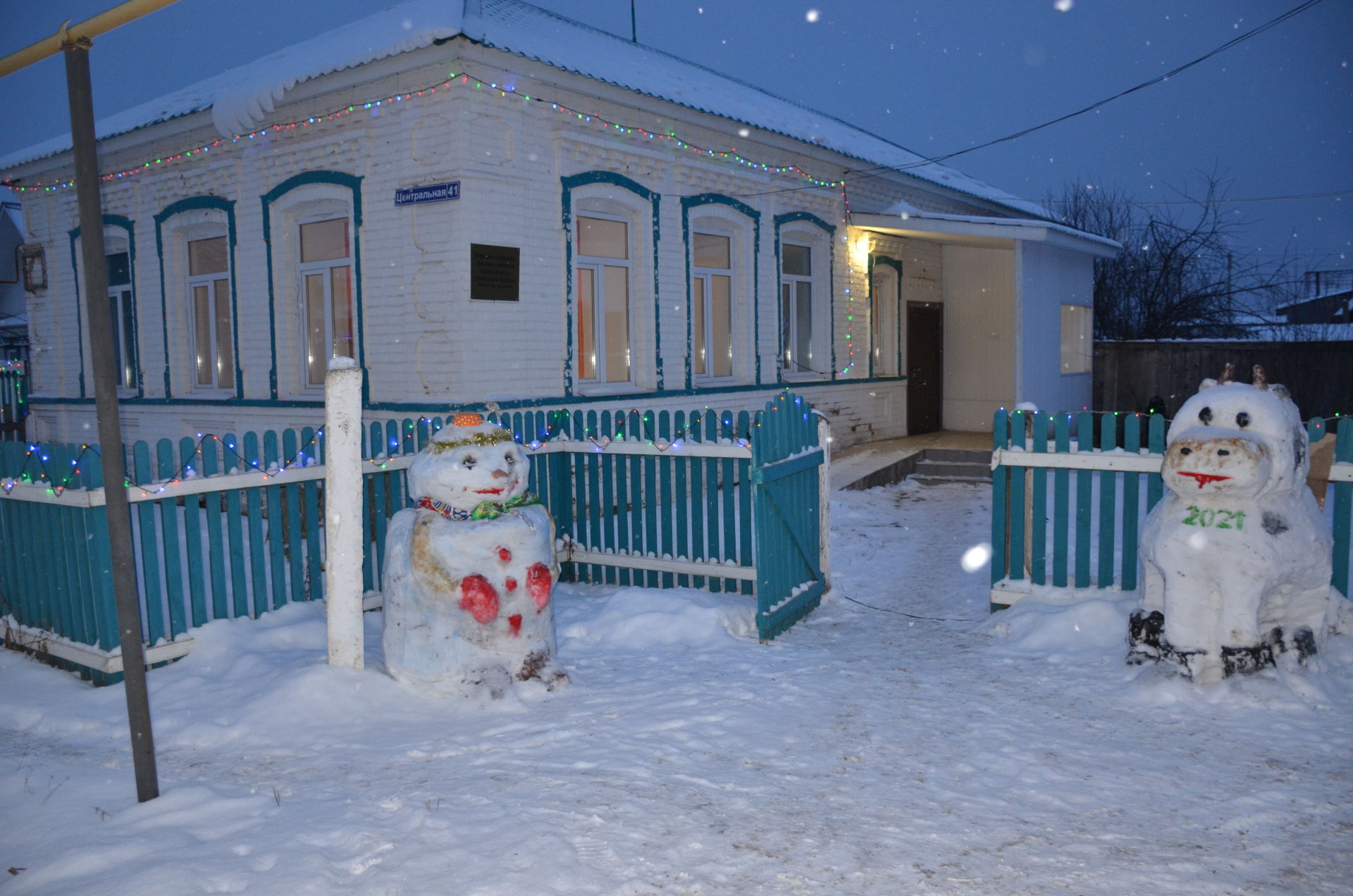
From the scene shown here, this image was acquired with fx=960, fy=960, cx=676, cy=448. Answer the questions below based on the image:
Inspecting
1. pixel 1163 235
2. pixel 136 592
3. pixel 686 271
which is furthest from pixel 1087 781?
pixel 1163 235

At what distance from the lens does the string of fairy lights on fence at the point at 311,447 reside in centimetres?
550

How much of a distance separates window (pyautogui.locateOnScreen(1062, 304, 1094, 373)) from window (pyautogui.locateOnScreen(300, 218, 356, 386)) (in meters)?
11.8

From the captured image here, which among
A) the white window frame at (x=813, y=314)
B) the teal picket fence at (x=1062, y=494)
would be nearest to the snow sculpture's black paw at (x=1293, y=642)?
the teal picket fence at (x=1062, y=494)

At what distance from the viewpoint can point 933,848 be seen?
357 centimetres

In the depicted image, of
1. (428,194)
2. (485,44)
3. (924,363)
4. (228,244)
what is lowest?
(924,363)

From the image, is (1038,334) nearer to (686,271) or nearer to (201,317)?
(686,271)

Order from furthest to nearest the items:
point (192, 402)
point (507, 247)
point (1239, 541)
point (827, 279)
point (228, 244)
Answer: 1. point (827, 279)
2. point (192, 402)
3. point (228, 244)
4. point (507, 247)
5. point (1239, 541)

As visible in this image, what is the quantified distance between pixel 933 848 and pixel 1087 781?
3.29 ft

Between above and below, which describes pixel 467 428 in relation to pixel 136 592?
above

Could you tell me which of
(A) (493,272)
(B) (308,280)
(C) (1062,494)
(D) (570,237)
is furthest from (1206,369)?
(B) (308,280)

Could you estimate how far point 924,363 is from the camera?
55.5ft

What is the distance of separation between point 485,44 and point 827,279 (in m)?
7.05

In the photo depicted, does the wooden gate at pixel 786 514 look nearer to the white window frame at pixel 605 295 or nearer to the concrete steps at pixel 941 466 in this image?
the white window frame at pixel 605 295

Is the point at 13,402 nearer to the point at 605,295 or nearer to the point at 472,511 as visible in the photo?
the point at 605,295
